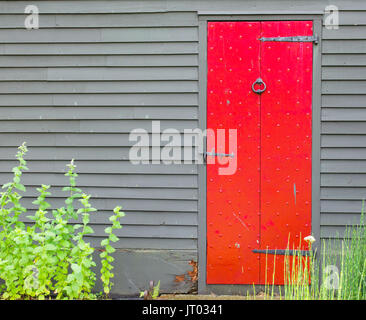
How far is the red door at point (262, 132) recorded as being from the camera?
4777mm

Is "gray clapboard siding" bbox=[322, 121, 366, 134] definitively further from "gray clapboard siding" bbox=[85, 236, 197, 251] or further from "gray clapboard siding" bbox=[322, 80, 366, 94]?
"gray clapboard siding" bbox=[85, 236, 197, 251]

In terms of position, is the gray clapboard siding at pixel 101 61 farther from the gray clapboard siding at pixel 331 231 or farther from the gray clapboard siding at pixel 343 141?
the gray clapboard siding at pixel 331 231

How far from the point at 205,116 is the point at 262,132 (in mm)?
590

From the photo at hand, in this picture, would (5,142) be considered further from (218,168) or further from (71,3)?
(218,168)

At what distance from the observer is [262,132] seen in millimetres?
4801

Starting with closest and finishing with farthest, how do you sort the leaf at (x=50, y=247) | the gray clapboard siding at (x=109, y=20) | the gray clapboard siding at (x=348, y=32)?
1. the leaf at (x=50, y=247)
2. the gray clapboard siding at (x=348, y=32)
3. the gray clapboard siding at (x=109, y=20)

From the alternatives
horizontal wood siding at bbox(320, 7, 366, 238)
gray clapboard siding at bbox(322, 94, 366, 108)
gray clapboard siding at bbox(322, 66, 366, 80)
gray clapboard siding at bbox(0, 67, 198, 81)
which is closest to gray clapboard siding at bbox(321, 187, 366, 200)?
horizontal wood siding at bbox(320, 7, 366, 238)

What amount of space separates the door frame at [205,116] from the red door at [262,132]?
5 centimetres

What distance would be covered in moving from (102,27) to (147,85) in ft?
2.45

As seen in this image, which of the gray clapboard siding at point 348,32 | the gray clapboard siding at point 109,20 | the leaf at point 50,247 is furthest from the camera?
the gray clapboard siding at point 109,20

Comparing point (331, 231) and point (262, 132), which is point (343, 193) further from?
point (262, 132)

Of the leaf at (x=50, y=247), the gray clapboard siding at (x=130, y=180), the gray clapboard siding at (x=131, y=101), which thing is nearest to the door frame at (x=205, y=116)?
the gray clapboard siding at (x=131, y=101)

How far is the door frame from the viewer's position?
476cm
